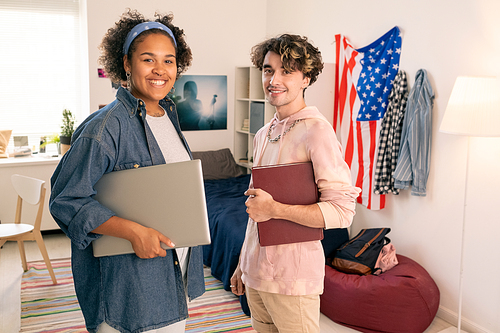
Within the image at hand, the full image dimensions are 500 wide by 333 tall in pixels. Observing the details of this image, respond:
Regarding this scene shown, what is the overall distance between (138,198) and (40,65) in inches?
168

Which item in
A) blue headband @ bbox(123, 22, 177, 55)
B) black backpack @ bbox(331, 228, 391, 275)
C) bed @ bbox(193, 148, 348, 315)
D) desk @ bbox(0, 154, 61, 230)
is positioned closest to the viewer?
blue headband @ bbox(123, 22, 177, 55)

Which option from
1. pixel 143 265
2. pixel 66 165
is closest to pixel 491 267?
pixel 143 265

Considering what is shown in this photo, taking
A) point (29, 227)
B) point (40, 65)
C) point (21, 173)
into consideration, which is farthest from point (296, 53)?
point (40, 65)

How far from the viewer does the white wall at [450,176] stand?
2.49 m

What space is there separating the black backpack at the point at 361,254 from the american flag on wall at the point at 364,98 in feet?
1.31

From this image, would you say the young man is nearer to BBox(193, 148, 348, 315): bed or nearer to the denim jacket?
the denim jacket

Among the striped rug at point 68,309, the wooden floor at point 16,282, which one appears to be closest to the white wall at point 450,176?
the wooden floor at point 16,282

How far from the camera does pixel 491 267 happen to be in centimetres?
250

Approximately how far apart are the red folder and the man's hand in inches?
0.8

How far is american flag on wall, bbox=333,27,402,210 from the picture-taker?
3148mm

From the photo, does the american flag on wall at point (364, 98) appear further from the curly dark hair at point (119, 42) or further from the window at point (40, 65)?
the window at point (40, 65)

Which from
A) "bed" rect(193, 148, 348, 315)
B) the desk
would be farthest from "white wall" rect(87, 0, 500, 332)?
the desk

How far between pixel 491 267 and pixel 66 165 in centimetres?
248

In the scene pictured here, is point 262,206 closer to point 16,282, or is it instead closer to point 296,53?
point 296,53
